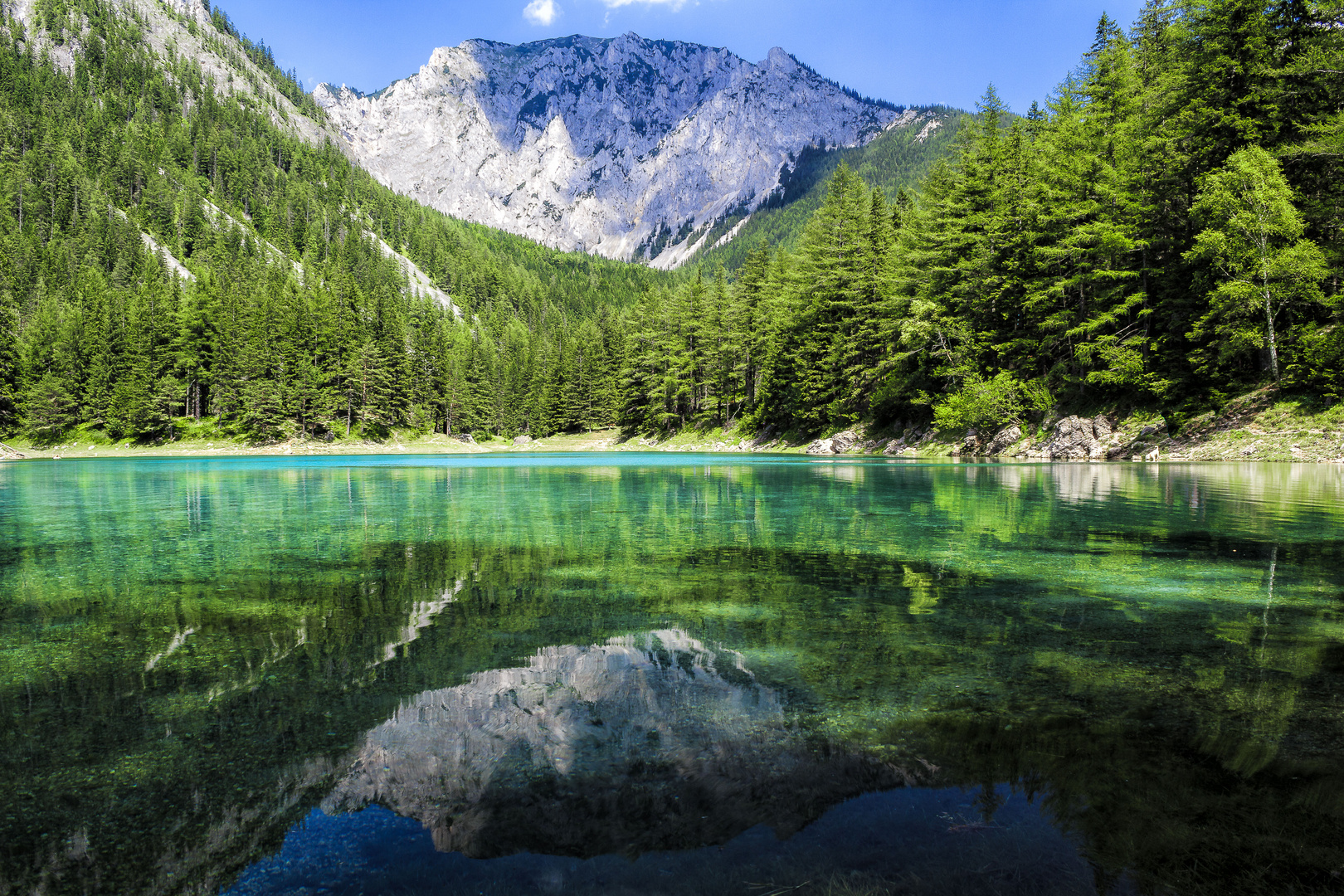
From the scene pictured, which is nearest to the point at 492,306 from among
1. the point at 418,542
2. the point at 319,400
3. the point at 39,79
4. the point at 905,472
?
the point at 319,400

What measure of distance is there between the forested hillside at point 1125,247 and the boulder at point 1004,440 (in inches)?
26.2

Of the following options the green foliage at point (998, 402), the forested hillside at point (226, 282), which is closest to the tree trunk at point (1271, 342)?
the green foliage at point (998, 402)

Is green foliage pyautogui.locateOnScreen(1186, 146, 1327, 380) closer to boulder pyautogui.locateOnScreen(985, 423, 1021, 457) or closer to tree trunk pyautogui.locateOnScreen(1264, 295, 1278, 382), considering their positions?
tree trunk pyautogui.locateOnScreen(1264, 295, 1278, 382)

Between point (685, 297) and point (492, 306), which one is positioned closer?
point (685, 297)

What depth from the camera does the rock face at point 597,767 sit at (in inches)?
104

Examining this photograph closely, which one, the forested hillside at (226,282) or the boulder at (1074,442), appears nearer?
the boulder at (1074,442)

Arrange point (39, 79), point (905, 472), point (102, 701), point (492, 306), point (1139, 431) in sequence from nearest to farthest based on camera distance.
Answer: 1. point (102, 701)
2. point (905, 472)
3. point (1139, 431)
4. point (39, 79)
5. point (492, 306)

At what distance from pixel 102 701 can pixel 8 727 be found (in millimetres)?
393

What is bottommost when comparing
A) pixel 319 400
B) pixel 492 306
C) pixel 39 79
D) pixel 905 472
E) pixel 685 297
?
pixel 905 472

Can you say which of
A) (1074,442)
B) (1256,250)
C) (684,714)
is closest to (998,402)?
(1074,442)

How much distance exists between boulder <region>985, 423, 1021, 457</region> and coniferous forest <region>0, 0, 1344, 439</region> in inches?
37.3

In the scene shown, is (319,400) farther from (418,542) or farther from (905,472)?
(418,542)

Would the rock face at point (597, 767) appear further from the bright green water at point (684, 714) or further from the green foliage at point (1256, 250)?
the green foliage at point (1256, 250)

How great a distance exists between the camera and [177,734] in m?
3.40
